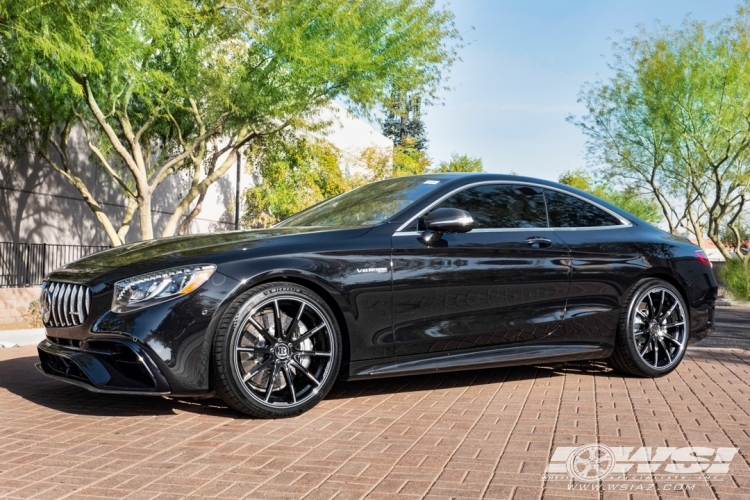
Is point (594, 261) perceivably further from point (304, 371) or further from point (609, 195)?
point (609, 195)

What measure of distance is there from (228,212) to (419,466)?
94.0 feet

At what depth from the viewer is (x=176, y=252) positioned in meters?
5.28

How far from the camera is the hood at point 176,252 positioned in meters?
5.12

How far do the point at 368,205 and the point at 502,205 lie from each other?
40.8 inches

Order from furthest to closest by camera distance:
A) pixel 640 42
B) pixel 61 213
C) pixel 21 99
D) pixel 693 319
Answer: pixel 640 42
pixel 61 213
pixel 21 99
pixel 693 319

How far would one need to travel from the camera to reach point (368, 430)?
5.05 meters

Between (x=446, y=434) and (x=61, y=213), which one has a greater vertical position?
(x=61, y=213)

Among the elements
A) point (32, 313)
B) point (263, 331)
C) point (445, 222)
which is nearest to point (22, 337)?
point (32, 313)

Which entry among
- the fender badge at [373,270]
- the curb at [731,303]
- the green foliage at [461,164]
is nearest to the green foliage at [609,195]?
the green foliage at [461,164]

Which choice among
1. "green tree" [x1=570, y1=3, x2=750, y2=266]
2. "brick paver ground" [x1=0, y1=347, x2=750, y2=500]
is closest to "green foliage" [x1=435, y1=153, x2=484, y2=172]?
"green tree" [x1=570, y1=3, x2=750, y2=266]

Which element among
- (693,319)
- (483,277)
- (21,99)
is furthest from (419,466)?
(21,99)

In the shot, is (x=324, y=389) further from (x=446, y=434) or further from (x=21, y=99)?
(x=21, y=99)

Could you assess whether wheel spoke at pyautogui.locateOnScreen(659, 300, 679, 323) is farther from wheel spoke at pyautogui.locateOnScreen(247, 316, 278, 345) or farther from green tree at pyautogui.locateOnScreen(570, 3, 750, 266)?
green tree at pyautogui.locateOnScreen(570, 3, 750, 266)

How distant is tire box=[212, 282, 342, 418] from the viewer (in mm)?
5078
